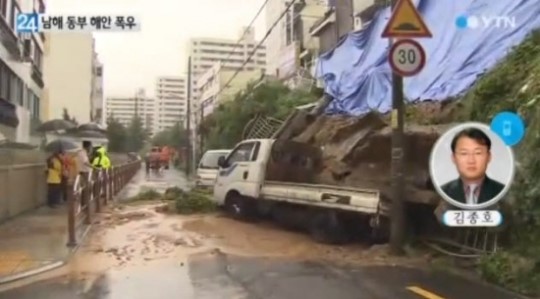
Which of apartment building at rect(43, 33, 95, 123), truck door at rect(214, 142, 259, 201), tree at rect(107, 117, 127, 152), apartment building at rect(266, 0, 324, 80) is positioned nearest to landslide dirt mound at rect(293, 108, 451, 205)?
truck door at rect(214, 142, 259, 201)

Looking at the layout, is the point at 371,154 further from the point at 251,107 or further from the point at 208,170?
the point at 251,107

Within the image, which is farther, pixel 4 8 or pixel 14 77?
pixel 14 77

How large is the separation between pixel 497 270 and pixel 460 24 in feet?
22.6

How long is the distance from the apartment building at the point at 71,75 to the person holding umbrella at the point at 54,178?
57510 mm

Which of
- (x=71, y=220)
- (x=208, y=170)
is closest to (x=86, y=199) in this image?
(x=71, y=220)

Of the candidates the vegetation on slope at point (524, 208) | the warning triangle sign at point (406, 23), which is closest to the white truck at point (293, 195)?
the vegetation on slope at point (524, 208)

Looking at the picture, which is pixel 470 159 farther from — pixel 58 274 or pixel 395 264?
pixel 58 274

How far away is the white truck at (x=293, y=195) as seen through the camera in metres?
11.1

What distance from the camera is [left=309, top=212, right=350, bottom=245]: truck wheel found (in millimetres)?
11484

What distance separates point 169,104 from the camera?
114m

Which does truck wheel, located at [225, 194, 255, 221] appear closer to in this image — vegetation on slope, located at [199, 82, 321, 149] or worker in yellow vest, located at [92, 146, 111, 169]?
worker in yellow vest, located at [92, 146, 111, 169]

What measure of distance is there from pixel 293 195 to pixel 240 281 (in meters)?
4.53

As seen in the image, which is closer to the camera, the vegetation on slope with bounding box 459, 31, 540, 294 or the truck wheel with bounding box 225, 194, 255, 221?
the vegetation on slope with bounding box 459, 31, 540, 294

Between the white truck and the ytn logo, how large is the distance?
388 centimetres
